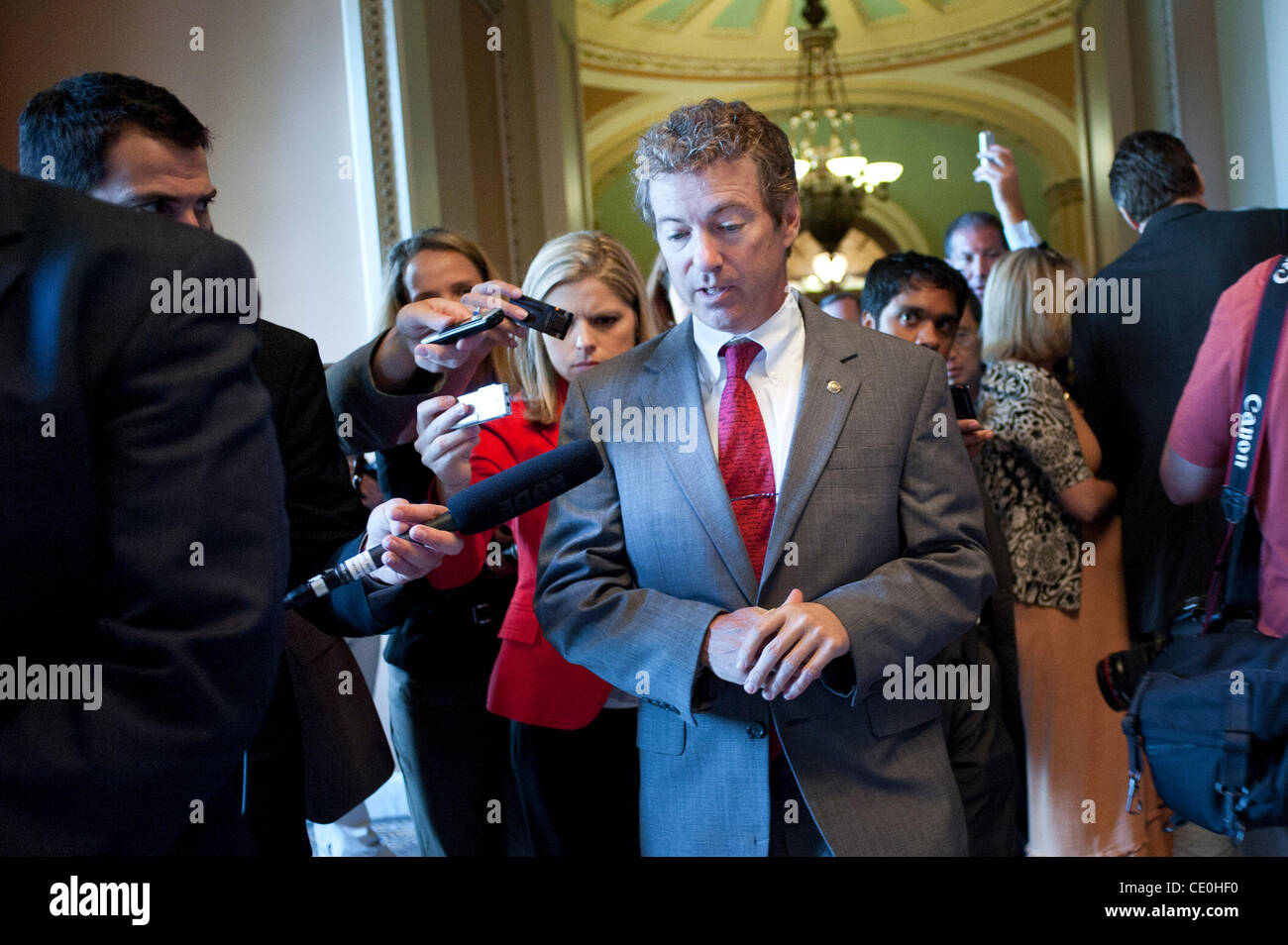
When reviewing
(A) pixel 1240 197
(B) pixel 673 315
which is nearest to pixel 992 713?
(B) pixel 673 315

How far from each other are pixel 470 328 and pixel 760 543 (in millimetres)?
590

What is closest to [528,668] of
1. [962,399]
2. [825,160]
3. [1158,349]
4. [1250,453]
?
[962,399]

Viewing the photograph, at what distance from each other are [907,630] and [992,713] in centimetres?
75

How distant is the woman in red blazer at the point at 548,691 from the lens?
1954mm

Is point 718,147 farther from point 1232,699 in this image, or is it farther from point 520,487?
point 1232,699

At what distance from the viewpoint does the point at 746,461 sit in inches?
68.1

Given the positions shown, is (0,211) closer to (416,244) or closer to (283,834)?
(283,834)

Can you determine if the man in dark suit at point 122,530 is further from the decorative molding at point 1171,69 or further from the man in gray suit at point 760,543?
the decorative molding at point 1171,69

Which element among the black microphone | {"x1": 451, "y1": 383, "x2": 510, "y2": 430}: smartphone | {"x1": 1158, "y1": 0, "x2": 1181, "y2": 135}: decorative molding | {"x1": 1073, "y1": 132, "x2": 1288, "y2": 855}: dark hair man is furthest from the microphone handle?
{"x1": 1158, "y1": 0, "x2": 1181, "y2": 135}: decorative molding

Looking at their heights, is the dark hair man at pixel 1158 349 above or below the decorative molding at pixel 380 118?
below
